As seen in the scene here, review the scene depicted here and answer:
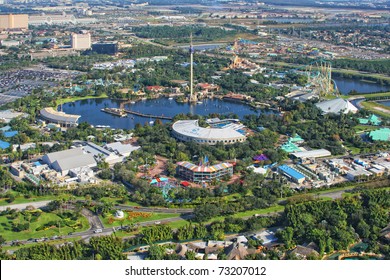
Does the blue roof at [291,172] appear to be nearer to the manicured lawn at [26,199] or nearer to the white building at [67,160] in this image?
the white building at [67,160]

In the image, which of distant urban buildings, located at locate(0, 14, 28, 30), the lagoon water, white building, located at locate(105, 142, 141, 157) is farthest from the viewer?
distant urban buildings, located at locate(0, 14, 28, 30)

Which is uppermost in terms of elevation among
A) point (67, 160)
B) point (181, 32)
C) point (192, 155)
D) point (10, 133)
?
point (181, 32)

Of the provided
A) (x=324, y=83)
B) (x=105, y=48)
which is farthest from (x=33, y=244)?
(x=105, y=48)

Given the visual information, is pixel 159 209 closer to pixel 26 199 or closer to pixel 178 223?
pixel 178 223

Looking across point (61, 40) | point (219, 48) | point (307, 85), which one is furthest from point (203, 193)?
point (61, 40)

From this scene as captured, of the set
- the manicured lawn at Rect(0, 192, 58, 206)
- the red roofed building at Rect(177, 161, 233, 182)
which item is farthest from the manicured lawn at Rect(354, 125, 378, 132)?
→ the manicured lawn at Rect(0, 192, 58, 206)

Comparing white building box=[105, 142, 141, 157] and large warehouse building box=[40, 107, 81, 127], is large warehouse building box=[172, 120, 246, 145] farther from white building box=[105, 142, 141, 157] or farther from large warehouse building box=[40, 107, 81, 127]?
large warehouse building box=[40, 107, 81, 127]

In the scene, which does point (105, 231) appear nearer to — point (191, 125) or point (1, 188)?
point (1, 188)

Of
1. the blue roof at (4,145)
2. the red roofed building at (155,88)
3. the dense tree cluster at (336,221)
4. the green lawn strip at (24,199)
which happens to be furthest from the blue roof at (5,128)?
the dense tree cluster at (336,221)
